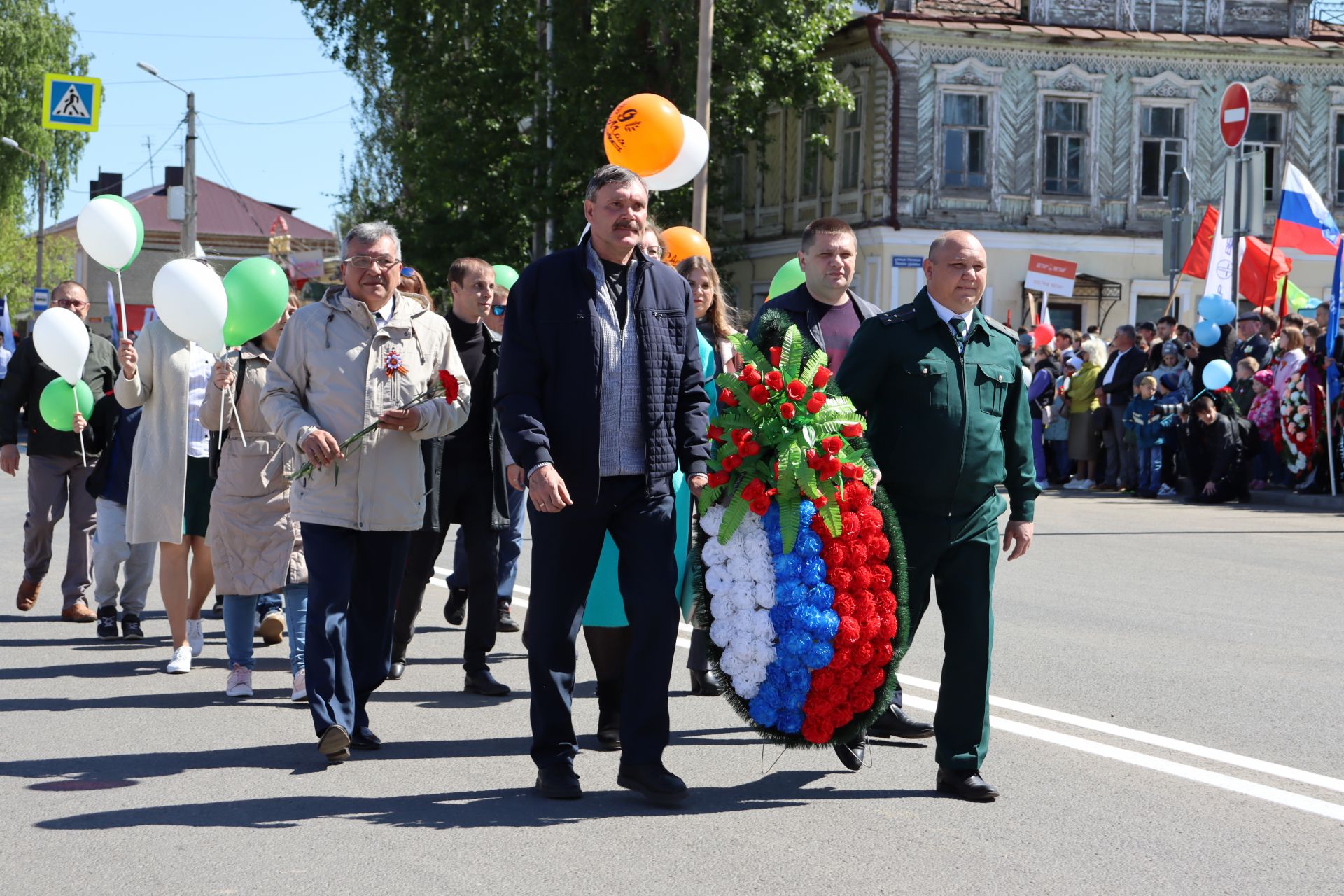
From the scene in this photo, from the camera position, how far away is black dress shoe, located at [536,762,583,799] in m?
5.66

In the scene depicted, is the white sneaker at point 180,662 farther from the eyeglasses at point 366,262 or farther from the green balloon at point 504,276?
the green balloon at point 504,276

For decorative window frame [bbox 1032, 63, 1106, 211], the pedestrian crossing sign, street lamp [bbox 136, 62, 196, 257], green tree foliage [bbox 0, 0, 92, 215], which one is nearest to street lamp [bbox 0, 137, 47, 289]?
green tree foliage [bbox 0, 0, 92, 215]

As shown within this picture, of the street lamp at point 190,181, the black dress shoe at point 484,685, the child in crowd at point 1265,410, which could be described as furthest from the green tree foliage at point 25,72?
the black dress shoe at point 484,685

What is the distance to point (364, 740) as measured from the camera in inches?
257

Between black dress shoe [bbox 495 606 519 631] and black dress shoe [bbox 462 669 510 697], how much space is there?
5.57 ft

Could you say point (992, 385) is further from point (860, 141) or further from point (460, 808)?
point (860, 141)

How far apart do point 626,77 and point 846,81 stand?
7.13 metres

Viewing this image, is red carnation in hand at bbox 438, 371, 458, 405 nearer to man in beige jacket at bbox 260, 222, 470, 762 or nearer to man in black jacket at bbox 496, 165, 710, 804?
man in beige jacket at bbox 260, 222, 470, 762

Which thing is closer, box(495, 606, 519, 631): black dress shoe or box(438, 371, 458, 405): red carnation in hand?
box(438, 371, 458, 405): red carnation in hand

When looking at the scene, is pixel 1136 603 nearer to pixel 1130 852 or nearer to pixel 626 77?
pixel 1130 852

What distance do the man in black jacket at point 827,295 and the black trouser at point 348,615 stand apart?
5.93 feet

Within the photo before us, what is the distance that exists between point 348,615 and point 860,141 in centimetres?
3179

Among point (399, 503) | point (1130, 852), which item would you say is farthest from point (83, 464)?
point (1130, 852)

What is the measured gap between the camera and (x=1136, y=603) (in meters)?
10.8
